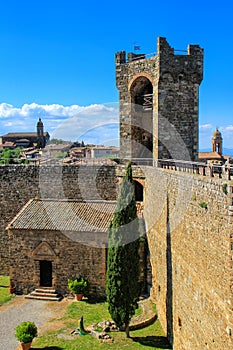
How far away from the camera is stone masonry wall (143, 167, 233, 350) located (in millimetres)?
8211

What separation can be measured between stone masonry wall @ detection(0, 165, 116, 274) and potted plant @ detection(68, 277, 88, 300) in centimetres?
488

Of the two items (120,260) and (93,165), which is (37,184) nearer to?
(93,165)

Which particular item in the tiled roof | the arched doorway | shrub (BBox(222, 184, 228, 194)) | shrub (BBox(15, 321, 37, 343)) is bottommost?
shrub (BBox(15, 321, 37, 343))

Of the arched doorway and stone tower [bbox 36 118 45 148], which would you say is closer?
the arched doorway

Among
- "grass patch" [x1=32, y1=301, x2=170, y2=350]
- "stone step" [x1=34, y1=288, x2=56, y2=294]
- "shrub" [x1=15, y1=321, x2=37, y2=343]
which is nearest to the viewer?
"grass patch" [x1=32, y1=301, x2=170, y2=350]

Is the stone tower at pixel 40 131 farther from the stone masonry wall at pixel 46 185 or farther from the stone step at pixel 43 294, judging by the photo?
the stone step at pixel 43 294

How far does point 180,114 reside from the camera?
18406mm

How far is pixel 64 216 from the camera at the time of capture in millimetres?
19656

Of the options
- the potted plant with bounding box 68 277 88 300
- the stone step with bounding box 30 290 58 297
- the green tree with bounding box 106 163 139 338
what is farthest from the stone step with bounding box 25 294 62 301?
the green tree with bounding box 106 163 139 338

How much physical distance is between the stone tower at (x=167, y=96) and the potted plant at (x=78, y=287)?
280 inches

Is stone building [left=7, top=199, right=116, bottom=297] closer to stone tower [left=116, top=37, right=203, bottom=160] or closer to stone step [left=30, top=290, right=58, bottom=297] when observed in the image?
stone step [left=30, top=290, right=58, bottom=297]

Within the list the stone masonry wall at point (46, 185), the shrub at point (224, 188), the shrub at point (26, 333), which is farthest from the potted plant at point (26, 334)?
the shrub at point (224, 188)

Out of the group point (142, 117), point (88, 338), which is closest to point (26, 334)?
point (88, 338)

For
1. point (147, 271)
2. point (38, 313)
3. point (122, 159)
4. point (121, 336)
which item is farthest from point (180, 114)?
point (38, 313)
